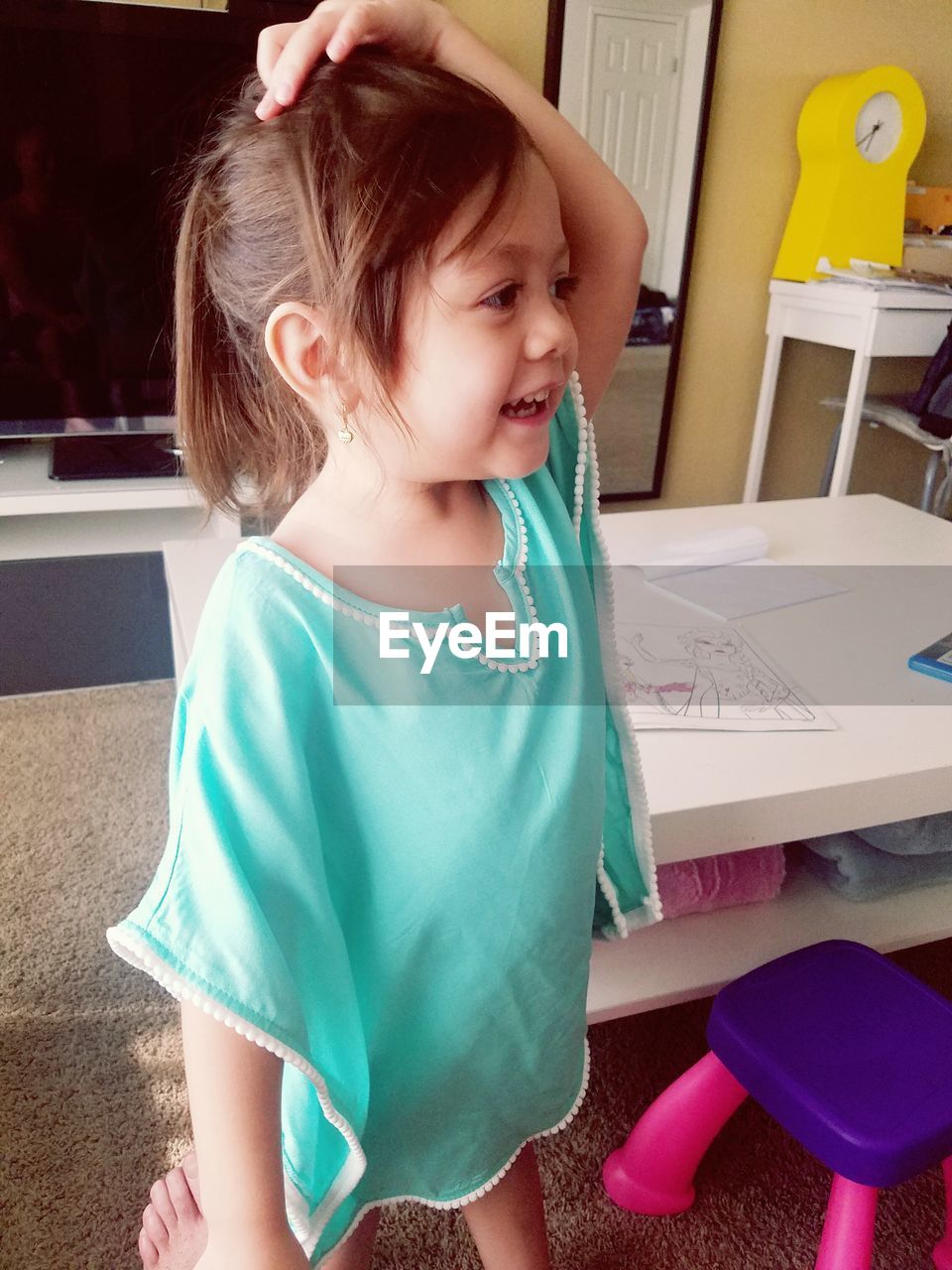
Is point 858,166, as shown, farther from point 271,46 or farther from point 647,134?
point 271,46

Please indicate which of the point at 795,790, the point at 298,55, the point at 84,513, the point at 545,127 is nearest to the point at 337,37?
the point at 298,55

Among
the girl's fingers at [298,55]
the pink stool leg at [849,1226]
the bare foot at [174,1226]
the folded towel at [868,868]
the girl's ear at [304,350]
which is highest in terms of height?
the girl's fingers at [298,55]

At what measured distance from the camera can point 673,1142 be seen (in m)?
0.85

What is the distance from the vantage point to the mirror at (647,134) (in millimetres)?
2123

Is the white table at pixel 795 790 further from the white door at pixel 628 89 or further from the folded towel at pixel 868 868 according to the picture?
the white door at pixel 628 89

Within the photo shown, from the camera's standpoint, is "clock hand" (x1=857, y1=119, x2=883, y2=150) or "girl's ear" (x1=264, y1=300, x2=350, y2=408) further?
"clock hand" (x1=857, y1=119, x2=883, y2=150)

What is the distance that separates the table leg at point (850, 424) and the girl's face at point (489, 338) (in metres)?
1.98

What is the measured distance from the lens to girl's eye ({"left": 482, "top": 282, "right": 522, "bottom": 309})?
44 cm

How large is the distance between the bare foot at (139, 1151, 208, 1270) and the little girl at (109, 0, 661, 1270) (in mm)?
243

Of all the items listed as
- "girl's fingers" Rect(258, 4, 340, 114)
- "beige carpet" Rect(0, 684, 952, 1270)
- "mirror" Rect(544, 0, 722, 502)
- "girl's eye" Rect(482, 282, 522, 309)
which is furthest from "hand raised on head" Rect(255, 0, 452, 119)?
"mirror" Rect(544, 0, 722, 502)

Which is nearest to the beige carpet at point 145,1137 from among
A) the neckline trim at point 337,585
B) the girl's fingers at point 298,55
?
the neckline trim at point 337,585

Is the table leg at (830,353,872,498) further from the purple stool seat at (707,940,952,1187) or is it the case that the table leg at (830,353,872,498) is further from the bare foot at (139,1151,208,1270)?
the bare foot at (139,1151,208,1270)

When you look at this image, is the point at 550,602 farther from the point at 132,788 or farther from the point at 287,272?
the point at 132,788

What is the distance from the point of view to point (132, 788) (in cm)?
148
